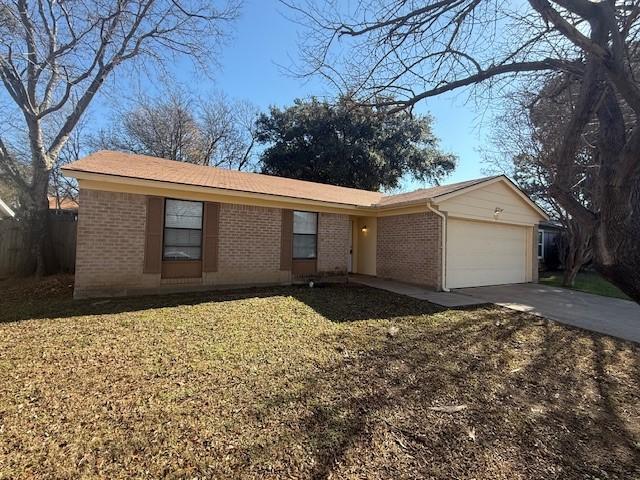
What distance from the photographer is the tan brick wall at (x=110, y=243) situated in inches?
291

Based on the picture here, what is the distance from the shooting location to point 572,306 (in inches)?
342

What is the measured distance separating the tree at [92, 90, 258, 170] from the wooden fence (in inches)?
439

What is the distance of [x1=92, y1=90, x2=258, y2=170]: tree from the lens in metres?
20.4

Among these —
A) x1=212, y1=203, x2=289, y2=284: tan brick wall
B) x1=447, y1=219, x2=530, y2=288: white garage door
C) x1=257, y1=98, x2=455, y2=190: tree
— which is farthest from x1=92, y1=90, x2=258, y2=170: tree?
x1=447, y1=219, x2=530, y2=288: white garage door

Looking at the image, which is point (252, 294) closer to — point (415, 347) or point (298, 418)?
point (415, 347)

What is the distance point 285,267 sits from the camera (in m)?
10.1

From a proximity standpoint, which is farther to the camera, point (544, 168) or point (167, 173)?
point (544, 168)

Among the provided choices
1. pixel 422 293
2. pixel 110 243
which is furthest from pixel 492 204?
pixel 110 243

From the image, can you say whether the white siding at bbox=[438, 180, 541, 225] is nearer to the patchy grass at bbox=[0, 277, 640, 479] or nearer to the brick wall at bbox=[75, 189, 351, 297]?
the patchy grass at bbox=[0, 277, 640, 479]

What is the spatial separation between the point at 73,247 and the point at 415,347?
11.3 metres

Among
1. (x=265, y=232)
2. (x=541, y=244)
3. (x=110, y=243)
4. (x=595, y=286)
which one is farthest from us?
(x=541, y=244)

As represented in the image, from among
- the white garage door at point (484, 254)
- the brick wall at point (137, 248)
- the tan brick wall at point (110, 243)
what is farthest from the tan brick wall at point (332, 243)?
the tan brick wall at point (110, 243)

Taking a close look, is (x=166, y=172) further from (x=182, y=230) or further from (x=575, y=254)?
(x=575, y=254)

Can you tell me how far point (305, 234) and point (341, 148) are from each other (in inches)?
452
